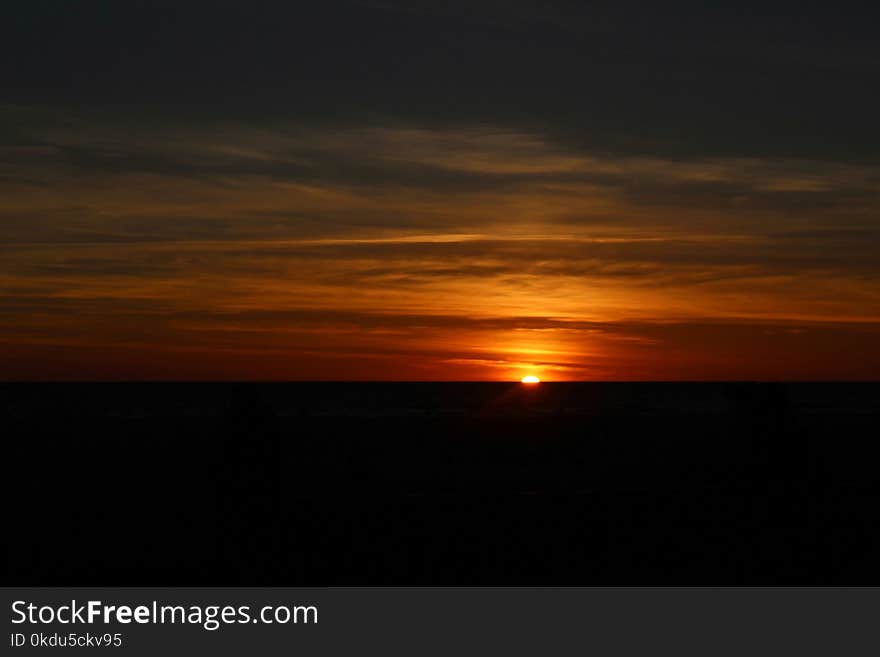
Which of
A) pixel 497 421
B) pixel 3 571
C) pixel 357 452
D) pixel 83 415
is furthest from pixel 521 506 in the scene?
pixel 83 415

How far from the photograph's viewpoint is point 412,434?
52.3 m

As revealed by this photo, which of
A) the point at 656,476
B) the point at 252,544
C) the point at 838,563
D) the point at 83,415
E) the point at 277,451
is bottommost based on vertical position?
the point at 838,563

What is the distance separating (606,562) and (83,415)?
214ft

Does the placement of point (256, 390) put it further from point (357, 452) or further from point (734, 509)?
point (357, 452)

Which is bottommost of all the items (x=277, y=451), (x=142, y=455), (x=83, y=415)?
(x=277, y=451)

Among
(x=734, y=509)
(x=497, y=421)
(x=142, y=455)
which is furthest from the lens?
(x=497, y=421)

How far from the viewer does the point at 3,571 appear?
1653cm

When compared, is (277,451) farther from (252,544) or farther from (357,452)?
(357,452)

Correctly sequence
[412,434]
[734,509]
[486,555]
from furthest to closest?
[412,434] < [734,509] < [486,555]

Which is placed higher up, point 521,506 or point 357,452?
point 357,452

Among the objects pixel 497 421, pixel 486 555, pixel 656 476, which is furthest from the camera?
pixel 497 421

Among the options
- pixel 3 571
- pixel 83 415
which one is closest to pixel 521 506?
pixel 3 571

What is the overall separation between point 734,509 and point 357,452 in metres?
22.2

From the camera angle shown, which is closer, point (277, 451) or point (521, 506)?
point (277, 451)
